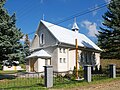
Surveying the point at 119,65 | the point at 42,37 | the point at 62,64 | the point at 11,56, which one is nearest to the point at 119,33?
the point at 62,64

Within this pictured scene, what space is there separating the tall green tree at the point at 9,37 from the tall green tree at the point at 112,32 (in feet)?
43.2

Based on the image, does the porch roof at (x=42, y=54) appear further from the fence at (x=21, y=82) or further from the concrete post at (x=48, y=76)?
the concrete post at (x=48, y=76)

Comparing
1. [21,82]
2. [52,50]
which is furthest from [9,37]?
[52,50]

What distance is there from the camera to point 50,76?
1520cm

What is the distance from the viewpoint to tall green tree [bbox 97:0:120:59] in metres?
31.8

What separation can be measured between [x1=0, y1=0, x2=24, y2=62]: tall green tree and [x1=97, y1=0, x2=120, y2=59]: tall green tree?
13181 mm

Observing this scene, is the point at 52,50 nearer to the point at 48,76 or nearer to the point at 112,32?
the point at 112,32

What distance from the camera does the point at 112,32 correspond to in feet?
110

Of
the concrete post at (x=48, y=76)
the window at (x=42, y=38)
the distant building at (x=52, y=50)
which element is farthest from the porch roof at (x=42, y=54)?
the concrete post at (x=48, y=76)

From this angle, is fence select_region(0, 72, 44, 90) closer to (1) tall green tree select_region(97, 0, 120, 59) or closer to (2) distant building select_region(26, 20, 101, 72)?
(2) distant building select_region(26, 20, 101, 72)

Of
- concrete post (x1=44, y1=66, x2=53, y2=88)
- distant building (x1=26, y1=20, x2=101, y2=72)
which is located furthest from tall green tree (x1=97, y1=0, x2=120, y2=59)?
concrete post (x1=44, y1=66, x2=53, y2=88)

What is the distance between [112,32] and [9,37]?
600 inches

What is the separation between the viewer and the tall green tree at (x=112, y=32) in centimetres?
3183

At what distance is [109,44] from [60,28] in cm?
860
